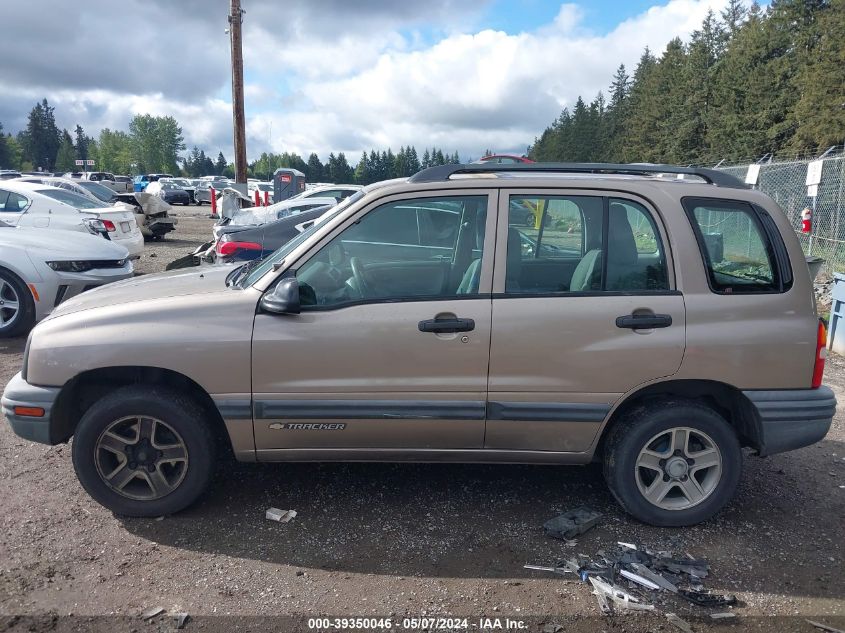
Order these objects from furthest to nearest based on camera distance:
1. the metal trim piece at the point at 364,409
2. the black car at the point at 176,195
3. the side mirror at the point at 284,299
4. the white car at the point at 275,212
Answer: the black car at the point at 176,195, the white car at the point at 275,212, the metal trim piece at the point at 364,409, the side mirror at the point at 284,299

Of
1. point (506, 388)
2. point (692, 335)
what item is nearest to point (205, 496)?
point (506, 388)

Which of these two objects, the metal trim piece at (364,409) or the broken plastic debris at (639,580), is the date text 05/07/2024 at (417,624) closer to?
the broken plastic debris at (639,580)

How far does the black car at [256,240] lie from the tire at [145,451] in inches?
195

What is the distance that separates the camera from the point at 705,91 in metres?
53.9

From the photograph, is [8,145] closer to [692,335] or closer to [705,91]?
[705,91]

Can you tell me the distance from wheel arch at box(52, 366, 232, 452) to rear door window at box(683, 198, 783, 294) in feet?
9.27

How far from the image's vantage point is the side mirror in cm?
348

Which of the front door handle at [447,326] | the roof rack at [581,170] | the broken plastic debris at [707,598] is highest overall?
the roof rack at [581,170]

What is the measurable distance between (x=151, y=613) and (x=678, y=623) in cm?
236

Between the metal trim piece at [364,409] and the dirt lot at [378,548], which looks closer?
the dirt lot at [378,548]

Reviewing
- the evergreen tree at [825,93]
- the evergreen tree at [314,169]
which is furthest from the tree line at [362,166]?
the evergreen tree at [825,93]

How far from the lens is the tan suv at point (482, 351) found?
3.55 m

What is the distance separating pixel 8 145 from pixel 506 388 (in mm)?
140542

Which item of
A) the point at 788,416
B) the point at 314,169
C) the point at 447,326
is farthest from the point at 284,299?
the point at 314,169
